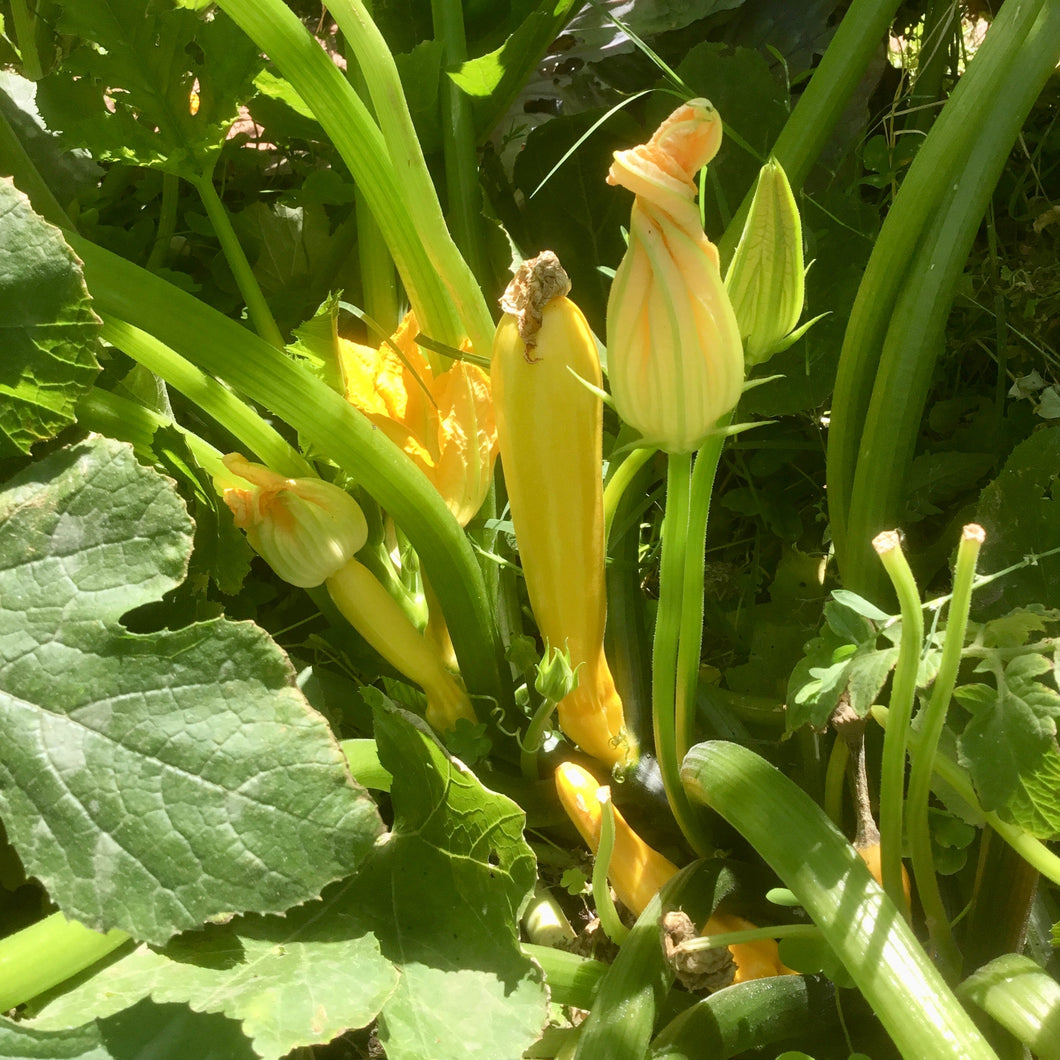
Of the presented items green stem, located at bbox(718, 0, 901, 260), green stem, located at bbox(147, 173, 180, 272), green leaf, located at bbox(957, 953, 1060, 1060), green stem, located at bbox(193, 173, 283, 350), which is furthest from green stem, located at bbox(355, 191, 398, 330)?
green leaf, located at bbox(957, 953, 1060, 1060)

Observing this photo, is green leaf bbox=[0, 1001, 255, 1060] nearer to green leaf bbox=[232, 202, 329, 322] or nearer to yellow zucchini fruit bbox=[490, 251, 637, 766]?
yellow zucchini fruit bbox=[490, 251, 637, 766]

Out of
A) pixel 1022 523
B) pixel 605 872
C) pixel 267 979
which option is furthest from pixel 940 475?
pixel 267 979

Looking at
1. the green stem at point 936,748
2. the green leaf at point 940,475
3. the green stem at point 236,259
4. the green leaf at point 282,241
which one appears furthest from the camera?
the green leaf at point 282,241

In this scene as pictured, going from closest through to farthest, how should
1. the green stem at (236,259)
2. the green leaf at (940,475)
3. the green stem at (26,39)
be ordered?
1. the green stem at (236,259)
2. the green leaf at (940,475)
3. the green stem at (26,39)

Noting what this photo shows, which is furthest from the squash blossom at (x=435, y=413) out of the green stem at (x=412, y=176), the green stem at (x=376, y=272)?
the green stem at (x=376, y=272)

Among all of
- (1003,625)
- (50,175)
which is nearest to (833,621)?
(1003,625)

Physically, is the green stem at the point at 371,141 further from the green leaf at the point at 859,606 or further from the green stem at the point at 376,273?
the green leaf at the point at 859,606

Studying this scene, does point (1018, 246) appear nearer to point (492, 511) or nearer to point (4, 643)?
point (492, 511)

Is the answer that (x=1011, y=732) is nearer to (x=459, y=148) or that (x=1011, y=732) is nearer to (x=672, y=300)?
(x=672, y=300)
